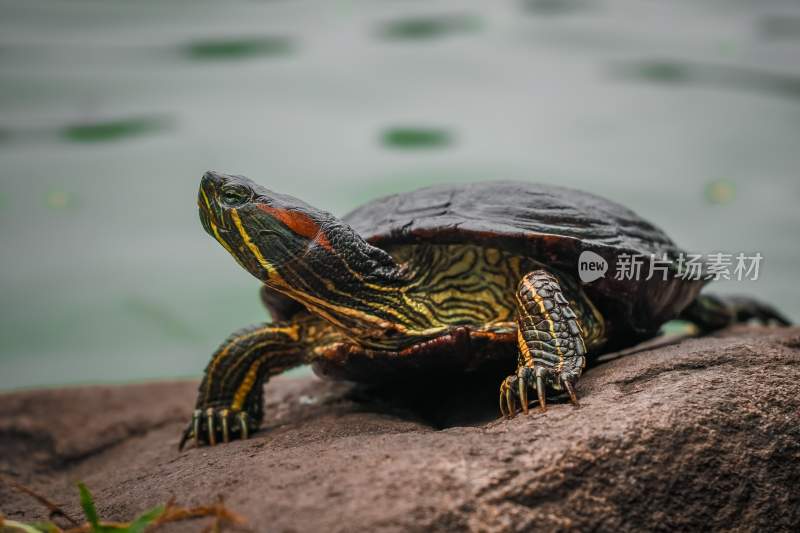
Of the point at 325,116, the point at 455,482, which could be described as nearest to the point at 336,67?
the point at 325,116

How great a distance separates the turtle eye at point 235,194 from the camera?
9.59ft

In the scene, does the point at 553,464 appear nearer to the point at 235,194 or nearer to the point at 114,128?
the point at 235,194

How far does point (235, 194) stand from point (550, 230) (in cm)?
153

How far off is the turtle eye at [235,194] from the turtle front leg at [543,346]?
1.33 m

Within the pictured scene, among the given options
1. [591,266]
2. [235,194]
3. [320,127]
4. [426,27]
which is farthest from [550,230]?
[426,27]

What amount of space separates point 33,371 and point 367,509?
705 centimetres

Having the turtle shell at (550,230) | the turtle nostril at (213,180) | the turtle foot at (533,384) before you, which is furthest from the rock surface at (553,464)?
the turtle nostril at (213,180)

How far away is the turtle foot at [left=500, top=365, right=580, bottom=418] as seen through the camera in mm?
2553

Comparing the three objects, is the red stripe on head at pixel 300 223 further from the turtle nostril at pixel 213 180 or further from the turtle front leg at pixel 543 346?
the turtle front leg at pixel 543 346

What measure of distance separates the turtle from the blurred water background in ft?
15.8

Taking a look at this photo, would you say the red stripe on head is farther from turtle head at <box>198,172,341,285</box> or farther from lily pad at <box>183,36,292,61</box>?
lily pad at <box>183,36,292,61</box>

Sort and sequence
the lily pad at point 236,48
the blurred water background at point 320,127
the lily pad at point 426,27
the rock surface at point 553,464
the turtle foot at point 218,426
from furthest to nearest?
1. the lily pad at point 426,27
2. the lily pad at point 236,48
3. the blurred water background at point 320,127
4. the turtle foot at point 218,426
5. the rock surface at point 553,464

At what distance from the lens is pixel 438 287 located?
3285 millimetres

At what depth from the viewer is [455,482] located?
1.95 m
